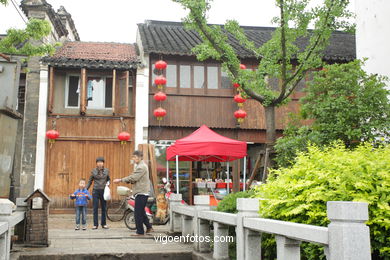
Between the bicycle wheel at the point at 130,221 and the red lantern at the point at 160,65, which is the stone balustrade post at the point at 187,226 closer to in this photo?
the bicycle wheel at the point at 130,221

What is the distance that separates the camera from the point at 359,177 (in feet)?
14.3

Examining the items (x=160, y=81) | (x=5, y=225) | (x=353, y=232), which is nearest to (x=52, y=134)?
(x=160, y=81)

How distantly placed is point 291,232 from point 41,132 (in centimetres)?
1379

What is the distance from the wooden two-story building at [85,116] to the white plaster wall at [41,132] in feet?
0.49

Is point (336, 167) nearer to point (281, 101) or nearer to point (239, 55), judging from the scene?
point (281, 101)

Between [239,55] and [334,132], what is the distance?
24.3 ft

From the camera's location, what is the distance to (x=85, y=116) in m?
16.6

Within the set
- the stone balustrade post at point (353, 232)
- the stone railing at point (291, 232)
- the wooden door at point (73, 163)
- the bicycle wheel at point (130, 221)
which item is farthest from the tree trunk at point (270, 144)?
the stone balustrade post at point (353, 232)

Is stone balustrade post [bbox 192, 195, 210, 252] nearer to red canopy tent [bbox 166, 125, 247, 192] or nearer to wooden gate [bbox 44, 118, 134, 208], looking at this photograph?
red canopy tent [bbox 166, 125, 247, 192]

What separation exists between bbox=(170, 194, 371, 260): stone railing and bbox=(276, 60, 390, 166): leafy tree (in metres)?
4.43

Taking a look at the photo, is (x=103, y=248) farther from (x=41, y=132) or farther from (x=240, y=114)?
(x=240, y=114)

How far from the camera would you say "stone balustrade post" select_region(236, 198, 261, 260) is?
16.8 ft

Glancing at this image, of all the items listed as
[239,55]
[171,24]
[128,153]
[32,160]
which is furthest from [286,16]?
[171,24]

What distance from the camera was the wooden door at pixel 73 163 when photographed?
16141mm
